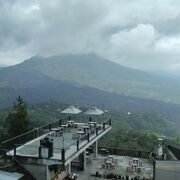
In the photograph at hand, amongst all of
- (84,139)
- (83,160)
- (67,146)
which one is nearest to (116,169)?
(83,160)

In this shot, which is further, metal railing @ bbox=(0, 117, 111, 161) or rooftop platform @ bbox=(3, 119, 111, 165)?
metal railing @ bbox=(0, 117, 111, 161)

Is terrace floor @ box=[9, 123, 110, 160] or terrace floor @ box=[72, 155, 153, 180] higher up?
terrace floor @ box=[9, 123, 110, 160]

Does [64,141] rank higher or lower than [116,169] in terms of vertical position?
higher

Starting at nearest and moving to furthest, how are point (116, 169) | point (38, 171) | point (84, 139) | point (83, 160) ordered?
point (38, 171) < point (84, 139) < point (83, 160) < point (116, 169)

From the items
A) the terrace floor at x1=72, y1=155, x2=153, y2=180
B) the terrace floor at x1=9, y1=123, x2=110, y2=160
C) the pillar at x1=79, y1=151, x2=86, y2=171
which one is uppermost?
the terrace floor at x1=9, y1=123, x2=110, y2=160

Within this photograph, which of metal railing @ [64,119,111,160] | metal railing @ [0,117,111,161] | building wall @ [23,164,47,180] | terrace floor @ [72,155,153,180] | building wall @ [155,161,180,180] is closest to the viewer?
building wall @ [155,161,180,180]

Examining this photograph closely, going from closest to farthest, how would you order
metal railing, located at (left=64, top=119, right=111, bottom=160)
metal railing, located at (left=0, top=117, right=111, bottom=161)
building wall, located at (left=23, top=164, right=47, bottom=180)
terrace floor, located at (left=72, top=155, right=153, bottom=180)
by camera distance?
building wall, located at (left=23, top=164, right=47, bottom=180)
metal railing, located at (left=0, top=117, right=111, bottom=161)
metal railing, located at (left=64, top=119, right=111, bottom=160)
terrace floor, located at (left=72, top=155, right=153, bottom=180)

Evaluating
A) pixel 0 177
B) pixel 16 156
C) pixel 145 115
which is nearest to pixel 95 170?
pixel 16 156

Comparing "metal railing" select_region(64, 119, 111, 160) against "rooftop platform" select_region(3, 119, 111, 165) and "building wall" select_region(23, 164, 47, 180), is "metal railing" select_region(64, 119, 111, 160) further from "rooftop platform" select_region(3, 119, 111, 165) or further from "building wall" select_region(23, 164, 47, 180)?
"building wall" select_region(23, 164, 47, 180)

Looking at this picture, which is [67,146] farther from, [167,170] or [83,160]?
[167,170]

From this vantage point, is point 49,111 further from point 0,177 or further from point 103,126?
point 0,177

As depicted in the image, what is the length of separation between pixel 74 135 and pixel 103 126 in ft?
14.5

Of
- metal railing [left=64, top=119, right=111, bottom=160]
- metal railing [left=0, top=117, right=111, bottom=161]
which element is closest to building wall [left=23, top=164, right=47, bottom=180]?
metal railing [left=0, top=117, right=111, bottom=161]

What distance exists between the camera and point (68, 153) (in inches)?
699
